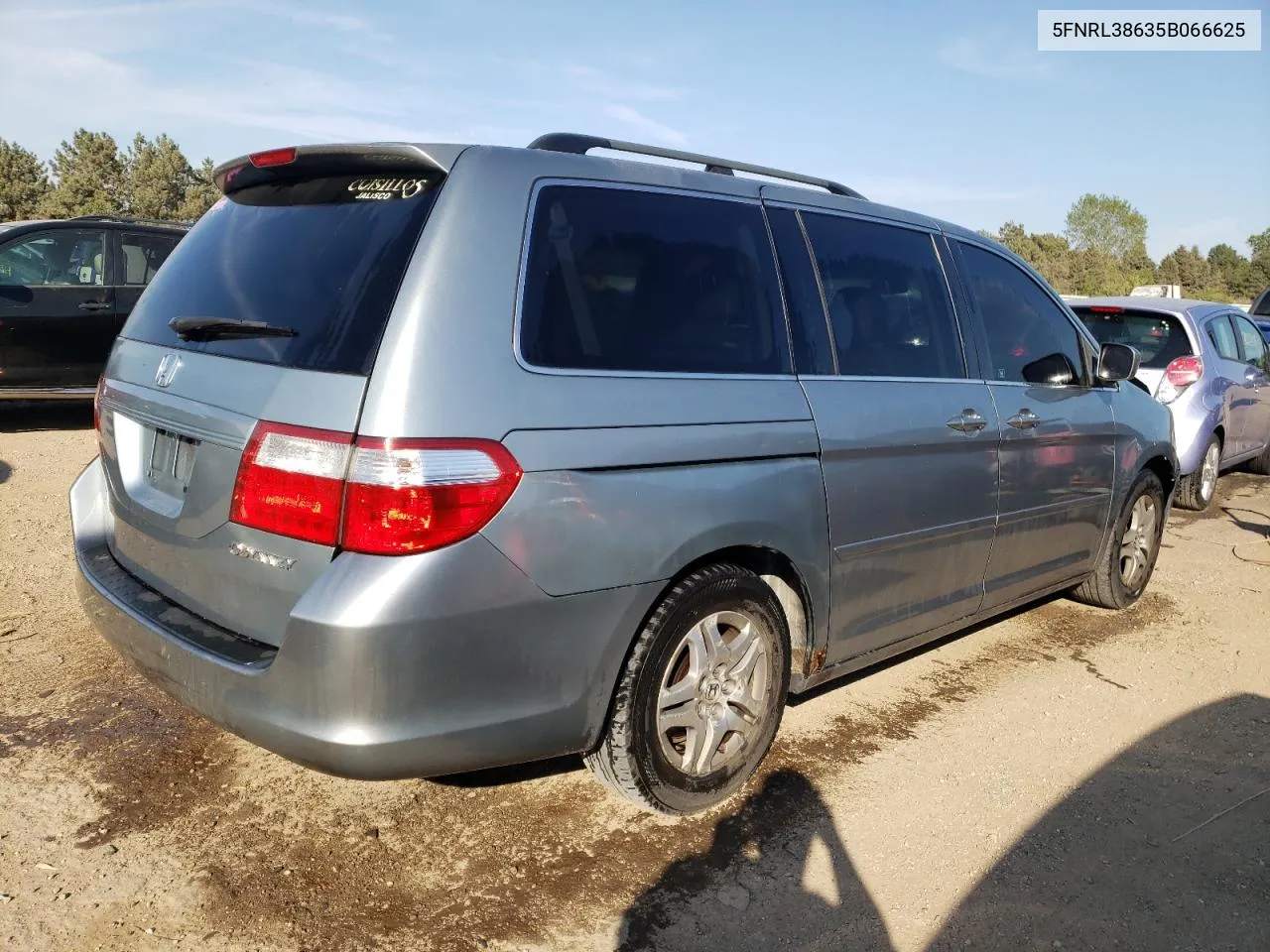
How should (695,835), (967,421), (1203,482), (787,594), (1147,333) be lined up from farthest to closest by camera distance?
1. (1203,482)
2. (1147,333)
3. (967,421)
4. (787,594)
5. (695,835)

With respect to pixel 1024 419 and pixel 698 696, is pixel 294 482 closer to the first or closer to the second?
pixel 698 696

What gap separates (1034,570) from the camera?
14.7ft

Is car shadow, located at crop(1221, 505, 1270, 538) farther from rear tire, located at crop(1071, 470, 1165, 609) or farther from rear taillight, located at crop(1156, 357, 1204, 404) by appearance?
rear tire, located at crop(1071, 470, 1165, 609)

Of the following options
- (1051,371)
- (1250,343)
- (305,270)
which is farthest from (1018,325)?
(1250,343)

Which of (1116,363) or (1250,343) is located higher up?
(1250,343)

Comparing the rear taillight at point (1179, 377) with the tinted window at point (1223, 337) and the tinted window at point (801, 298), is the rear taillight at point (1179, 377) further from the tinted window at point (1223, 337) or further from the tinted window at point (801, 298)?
the tinted window at point (801, 298)

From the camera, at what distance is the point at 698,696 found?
2977mm

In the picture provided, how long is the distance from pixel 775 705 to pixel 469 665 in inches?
49.1

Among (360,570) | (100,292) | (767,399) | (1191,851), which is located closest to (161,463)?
(360,570)

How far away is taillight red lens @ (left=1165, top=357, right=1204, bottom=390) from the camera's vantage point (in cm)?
770

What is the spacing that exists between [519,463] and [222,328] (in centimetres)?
97

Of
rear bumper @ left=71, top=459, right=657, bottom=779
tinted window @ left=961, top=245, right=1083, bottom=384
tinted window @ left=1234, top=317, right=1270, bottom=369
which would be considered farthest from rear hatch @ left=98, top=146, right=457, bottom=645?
tinted window @ left=1234, top=317, right=1270, bottom=369

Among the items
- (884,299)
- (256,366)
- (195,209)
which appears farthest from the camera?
(195,209)

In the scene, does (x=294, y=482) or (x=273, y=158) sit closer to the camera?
(x=294, y=482)
